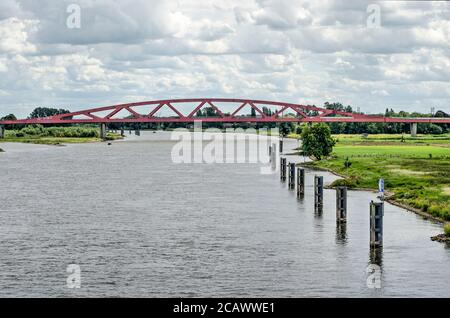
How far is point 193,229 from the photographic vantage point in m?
48.9

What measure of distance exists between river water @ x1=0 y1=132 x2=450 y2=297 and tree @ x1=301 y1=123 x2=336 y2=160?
118 ft

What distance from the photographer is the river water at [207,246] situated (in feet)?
112

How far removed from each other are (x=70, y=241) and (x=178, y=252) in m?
6.76

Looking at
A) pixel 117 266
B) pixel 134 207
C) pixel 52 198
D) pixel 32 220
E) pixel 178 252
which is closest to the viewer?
pixel 117 266

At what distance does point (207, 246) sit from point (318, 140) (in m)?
66.3

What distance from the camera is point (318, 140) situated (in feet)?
353

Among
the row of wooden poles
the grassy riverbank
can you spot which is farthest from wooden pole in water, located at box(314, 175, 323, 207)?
the grassy riverbank

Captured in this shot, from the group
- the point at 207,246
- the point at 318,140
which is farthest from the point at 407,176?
the point at 207,246

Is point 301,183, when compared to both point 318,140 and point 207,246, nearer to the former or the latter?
point 207,246

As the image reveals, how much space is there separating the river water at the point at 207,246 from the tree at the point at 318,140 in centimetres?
3597

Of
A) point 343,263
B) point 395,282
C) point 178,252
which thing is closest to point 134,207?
point 178,252

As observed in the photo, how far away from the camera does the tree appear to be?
107m

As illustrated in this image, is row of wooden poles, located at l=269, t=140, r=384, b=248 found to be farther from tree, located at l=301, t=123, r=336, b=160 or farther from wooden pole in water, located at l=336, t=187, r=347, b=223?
tree, located at l=301, t=123, r=336, b=160

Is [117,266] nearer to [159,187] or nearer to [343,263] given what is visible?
[343,263]
